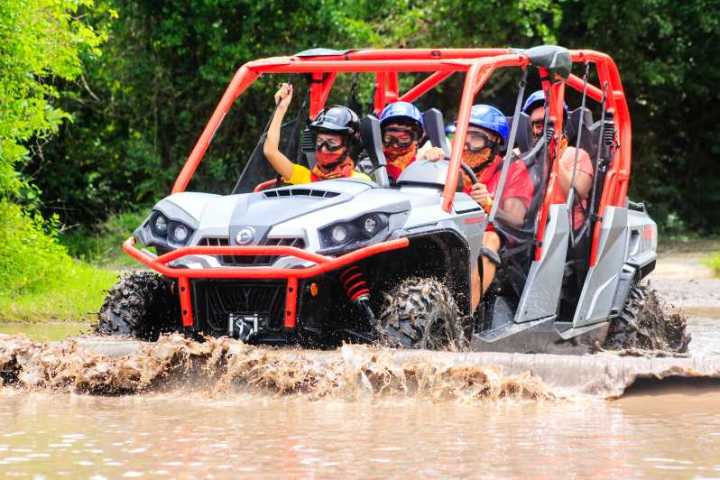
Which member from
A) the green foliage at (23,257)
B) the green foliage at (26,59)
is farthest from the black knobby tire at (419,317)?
the green foliage at (23,257)

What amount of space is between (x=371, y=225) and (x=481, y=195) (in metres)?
1.27

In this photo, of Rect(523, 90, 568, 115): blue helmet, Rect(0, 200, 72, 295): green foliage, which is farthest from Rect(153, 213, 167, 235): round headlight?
Rect(0, 200, 72, 295): green foliage

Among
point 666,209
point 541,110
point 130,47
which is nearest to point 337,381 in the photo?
point 541,110

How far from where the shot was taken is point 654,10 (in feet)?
83.0

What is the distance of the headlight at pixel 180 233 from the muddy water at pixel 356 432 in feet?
2.50

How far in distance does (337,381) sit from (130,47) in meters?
16.6

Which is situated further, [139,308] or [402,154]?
[402,154]

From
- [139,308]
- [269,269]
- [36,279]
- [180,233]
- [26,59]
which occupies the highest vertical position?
[26,59]

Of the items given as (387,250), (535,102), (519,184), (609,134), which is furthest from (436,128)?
(387,250)

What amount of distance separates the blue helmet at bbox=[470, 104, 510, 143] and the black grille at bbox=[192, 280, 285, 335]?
7.51 feet

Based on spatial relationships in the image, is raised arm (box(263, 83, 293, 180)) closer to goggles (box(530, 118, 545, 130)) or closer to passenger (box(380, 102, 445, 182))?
passenger (box(380, 102, 445, 182))

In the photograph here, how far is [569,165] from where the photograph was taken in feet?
34.7

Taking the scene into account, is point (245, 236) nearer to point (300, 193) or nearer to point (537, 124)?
point (300, 193)

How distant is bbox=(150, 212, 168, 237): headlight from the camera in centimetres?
900
